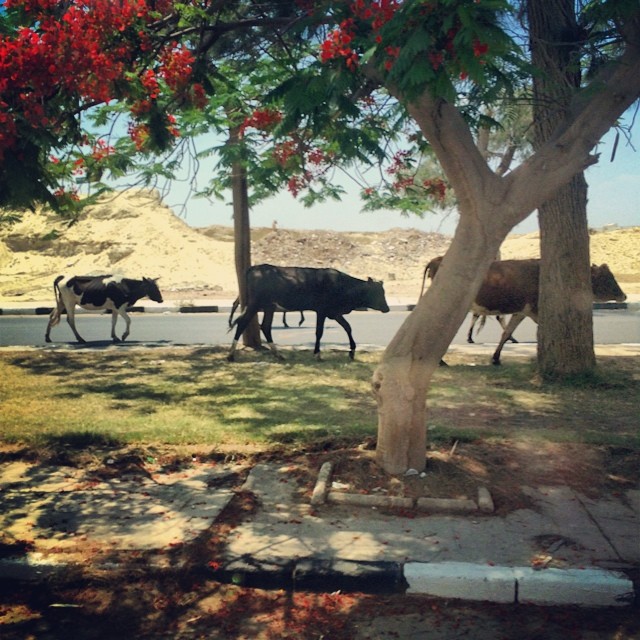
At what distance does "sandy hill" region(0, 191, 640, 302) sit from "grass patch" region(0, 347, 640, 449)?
1900 centimetres

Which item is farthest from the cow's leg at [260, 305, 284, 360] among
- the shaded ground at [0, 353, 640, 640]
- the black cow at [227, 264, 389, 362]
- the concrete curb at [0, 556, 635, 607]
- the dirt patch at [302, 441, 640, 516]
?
the concrete curb at [0, 556, 635, 607]

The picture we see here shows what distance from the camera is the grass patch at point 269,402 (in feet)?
23.4

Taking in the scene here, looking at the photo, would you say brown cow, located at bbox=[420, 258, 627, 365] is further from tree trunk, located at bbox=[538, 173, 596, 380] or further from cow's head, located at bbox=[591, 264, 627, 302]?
cow's head, located at bbox=[591, 264, 627, 302]

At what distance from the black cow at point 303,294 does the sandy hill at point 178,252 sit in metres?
17.3

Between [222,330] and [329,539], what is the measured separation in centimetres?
1292

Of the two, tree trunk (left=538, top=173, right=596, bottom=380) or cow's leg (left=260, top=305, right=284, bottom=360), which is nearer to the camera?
tree trunk (left=538, top=173, right=596, bottom=380)

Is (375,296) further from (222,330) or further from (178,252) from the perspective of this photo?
(178,252)

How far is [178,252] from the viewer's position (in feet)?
123

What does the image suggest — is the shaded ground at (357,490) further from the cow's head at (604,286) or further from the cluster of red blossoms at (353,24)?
the cow's head at (604,286)

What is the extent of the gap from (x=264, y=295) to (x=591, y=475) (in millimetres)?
7214

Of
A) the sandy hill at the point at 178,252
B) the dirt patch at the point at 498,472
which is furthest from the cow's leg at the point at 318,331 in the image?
the sandy hill at the point at 178,252

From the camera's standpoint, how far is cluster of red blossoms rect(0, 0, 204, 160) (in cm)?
543

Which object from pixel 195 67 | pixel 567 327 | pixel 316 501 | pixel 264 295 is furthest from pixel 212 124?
pixel 316 501

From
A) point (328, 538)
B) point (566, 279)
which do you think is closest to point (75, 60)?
point (328, 538)
